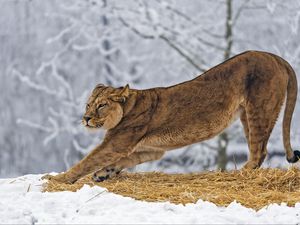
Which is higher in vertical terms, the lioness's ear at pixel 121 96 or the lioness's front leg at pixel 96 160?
the lioness's ear at pixel 121 96

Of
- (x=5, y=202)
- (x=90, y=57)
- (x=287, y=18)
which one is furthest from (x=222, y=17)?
(x=5, y=202)

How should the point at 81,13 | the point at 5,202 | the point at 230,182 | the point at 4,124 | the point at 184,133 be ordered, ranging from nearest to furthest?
the point at 5,202
the point at 230,182
the point at 184,133
the point at 81,13
the point at 4,124

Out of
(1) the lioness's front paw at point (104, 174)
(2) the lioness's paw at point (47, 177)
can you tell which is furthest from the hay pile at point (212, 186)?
(2) the lioness's paw at point (47, 177)

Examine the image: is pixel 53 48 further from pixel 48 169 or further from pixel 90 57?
pixel 48 169

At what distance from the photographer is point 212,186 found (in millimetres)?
6340

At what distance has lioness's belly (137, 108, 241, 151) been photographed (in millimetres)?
6945

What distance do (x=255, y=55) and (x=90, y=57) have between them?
10.0 meters

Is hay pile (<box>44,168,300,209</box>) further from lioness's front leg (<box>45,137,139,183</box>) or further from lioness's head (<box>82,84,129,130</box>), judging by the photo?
lioness's head (<box>82,84,129,130</box>)

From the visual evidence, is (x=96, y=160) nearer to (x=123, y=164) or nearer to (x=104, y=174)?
(x=104, y=174)

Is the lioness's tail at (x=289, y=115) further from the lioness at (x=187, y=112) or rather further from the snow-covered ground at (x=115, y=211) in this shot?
the snow-covered ground at (x=115, y=211)

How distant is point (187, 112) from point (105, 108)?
0.81 metres

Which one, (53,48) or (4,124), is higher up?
(53,48)

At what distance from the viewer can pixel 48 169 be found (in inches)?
716

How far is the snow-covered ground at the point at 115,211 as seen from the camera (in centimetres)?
516
